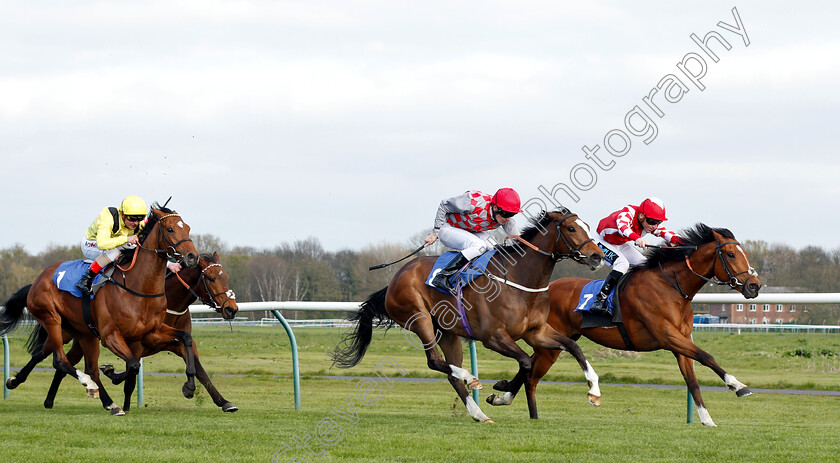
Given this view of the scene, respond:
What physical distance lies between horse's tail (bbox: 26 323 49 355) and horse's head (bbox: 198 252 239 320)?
1.91m

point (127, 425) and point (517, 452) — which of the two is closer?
point (517, 452)

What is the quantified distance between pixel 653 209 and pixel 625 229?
319 mm

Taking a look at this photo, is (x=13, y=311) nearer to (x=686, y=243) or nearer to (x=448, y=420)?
(x=448, y=420)

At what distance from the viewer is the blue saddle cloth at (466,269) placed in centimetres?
736

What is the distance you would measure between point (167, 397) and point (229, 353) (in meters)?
7.56

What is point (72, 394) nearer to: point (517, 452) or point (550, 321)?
point (550, 321)

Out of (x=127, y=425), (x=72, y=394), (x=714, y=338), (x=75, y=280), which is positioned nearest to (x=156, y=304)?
(x=75, y=280)

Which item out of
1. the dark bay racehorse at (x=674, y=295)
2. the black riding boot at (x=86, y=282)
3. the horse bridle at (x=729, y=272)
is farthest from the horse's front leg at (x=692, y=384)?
the black riding boot at (x=86, y=282)

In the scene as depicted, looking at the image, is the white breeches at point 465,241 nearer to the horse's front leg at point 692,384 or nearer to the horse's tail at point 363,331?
the horse's tail at point 363,331

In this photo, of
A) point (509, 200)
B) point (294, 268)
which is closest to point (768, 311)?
point (509, 200)

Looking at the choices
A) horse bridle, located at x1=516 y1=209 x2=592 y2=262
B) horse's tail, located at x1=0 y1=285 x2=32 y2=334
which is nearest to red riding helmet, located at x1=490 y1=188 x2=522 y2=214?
horse bridle, located at x1=516 y1=209 x2=592 y2=262

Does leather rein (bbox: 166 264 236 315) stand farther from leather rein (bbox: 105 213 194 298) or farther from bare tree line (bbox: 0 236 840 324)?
bare tree line (bbox: 0 236 840 324)

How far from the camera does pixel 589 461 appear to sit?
4777 millimetres

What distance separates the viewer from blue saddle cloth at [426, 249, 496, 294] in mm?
7363
